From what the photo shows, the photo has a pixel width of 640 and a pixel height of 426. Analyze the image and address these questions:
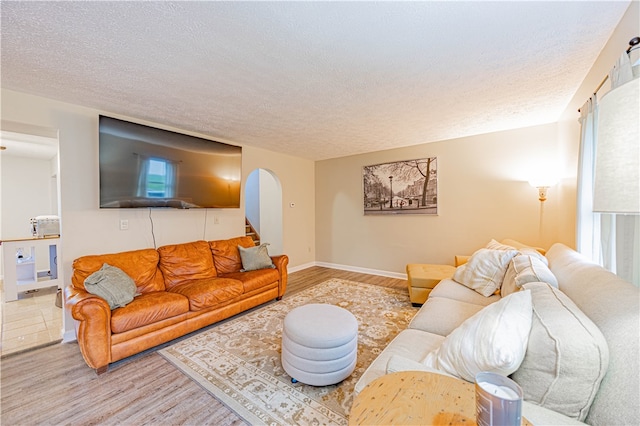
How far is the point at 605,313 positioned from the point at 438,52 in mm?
1815

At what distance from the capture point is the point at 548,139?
3.48 m

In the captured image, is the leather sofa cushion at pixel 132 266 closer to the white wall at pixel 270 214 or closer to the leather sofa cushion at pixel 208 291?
the leather sofa cushion at pixel 208 291

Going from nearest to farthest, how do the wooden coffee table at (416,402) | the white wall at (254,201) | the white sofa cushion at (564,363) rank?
the wooden coffee table at (416,402), the white sofa cushion at (564,363), the white wall at (254,201)

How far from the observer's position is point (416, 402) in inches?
33.8

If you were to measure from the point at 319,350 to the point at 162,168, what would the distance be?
2847 millimetres

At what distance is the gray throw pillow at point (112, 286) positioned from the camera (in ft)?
7.26

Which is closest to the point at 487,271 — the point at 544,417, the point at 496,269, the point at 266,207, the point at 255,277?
the point at 496,269

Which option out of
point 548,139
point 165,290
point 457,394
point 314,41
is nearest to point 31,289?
point 165,290

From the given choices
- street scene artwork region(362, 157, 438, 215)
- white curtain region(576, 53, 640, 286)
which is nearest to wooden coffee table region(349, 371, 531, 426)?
white curtain region(576, 53, 640, 286)

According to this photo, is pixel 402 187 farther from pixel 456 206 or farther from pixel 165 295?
pixel 165 295

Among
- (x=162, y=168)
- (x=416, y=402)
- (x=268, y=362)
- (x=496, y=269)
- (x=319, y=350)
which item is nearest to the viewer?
(x=416, y=402)

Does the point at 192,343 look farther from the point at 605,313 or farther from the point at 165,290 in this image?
the point at 605,313

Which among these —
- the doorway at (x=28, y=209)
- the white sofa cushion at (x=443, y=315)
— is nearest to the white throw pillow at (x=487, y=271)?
the white sofa cushion at (x=443, y=315)

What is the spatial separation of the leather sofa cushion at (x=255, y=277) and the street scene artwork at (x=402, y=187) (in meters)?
2.46
